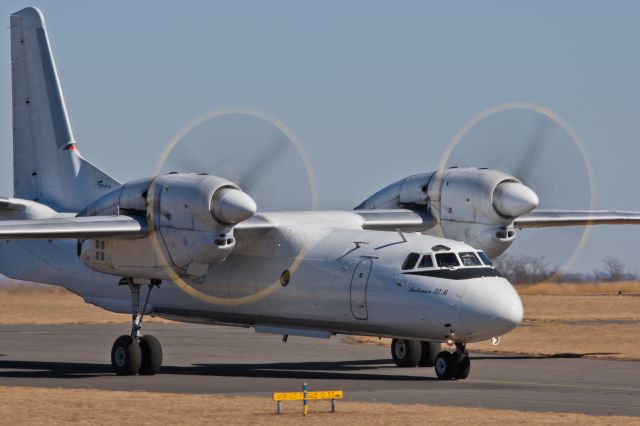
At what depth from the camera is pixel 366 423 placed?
55.3 ft

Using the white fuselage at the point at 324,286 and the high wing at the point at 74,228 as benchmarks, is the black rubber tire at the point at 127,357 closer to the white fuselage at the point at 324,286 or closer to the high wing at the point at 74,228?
the white fuselage at the point at 324,286

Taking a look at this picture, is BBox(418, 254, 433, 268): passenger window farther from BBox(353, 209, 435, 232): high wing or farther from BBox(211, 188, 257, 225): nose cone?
BBox(353, 209, 435, 232): high wing

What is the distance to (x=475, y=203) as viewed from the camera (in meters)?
28.4

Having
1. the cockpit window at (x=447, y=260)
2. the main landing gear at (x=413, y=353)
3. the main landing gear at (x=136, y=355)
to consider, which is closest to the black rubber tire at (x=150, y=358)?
the main landing gear at (x=136, y=355)

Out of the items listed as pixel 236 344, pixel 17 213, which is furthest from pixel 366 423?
pixel 236 344

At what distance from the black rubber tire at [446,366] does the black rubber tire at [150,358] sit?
6138mm

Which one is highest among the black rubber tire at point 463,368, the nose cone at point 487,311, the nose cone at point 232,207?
the nose cone at point 232,207

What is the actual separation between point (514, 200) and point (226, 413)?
12109 mm

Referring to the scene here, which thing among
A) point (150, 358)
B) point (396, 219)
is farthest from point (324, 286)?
point (150, 358)

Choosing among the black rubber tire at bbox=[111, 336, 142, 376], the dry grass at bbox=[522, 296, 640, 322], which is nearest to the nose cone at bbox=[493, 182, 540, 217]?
the black rubber tire at bbox=[111, 336, 142, 376]

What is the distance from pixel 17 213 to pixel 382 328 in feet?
33.7

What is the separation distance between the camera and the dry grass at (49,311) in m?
44.2

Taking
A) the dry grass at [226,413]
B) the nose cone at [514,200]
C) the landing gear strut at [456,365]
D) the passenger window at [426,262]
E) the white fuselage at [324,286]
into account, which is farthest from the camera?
the nose cone at [514,200]

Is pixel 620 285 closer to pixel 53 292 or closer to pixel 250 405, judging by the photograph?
pixel 53 292
